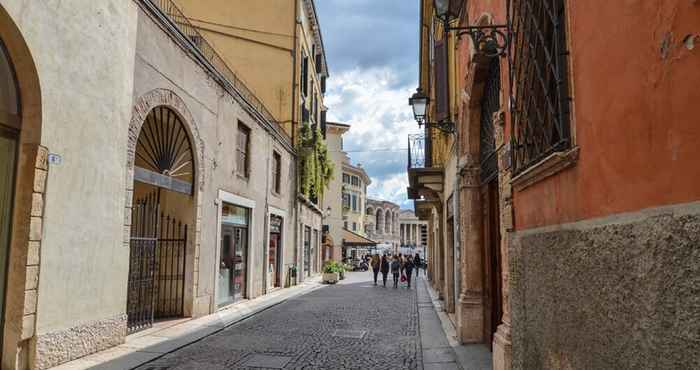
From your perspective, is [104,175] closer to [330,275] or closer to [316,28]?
[330,275]

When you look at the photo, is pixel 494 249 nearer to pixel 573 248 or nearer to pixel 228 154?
pixel 573 248

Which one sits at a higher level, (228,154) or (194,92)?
(194,92)

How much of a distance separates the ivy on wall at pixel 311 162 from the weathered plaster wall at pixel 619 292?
2029 centimetres

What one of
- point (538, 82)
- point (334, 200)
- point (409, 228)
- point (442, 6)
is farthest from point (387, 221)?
point (538, 82)

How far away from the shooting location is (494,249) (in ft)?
28.0

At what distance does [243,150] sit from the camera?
1580cm

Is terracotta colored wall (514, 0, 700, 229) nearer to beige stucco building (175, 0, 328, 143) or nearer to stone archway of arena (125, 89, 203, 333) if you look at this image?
stone archway of arena (125, 89, 203, 333)

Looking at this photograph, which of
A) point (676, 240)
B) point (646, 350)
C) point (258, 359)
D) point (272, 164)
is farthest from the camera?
point (272, 164)

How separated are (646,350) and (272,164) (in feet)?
58.2

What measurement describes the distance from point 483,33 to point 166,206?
27.9 ft

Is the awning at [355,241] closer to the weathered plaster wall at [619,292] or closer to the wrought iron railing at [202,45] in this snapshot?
the wrought iron railing at [202,45]

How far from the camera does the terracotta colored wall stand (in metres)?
1.98

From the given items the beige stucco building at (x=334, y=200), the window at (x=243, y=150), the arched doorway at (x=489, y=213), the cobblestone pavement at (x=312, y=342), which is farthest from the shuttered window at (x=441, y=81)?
the beige stucco building at (x=334, y=200)

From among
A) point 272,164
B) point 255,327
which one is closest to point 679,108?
point 255,327
